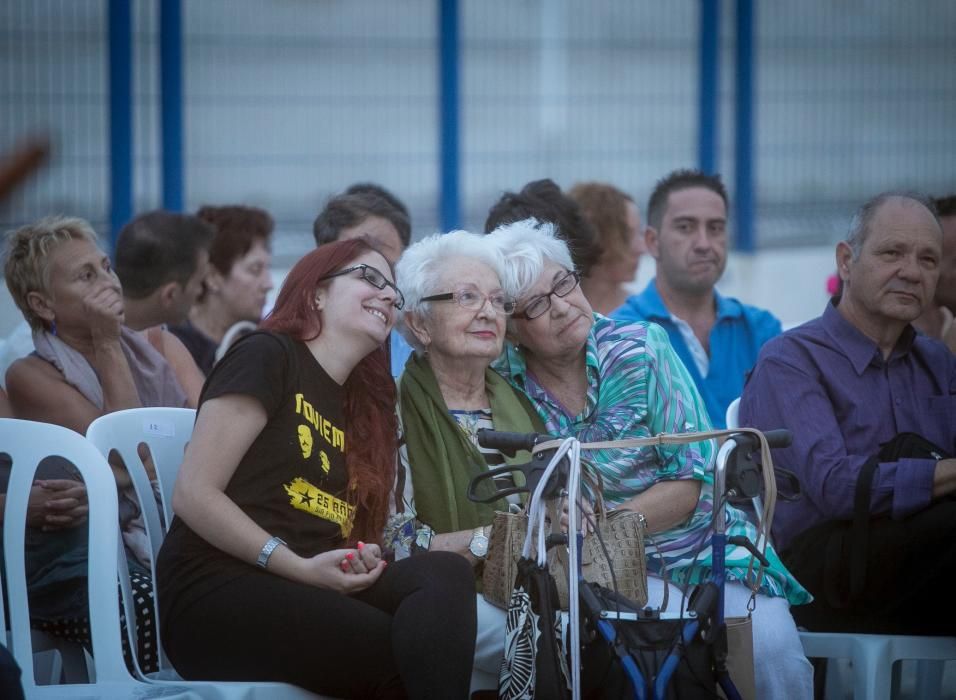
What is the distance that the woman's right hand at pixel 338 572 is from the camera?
271 centimetres

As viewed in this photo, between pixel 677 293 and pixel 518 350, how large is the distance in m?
1.63

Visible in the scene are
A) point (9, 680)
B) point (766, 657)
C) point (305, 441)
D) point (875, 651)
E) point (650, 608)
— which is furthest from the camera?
point (875, 651)

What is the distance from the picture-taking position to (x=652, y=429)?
11.0ft

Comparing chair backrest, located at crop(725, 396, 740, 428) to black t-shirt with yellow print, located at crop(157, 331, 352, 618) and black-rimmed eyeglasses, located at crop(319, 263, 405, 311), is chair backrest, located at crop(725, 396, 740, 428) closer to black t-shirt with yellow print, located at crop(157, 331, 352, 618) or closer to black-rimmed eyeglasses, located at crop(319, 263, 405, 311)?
black-rimmed eyeglasses, located at crop(319, 263, 405, 311)

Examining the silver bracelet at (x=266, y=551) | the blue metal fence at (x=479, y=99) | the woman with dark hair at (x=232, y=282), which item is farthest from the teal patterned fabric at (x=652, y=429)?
the blue metal fence at (x=479, y=99)

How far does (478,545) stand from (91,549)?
94cm

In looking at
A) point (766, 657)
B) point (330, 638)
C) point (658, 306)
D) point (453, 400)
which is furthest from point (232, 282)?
point (766, 657)

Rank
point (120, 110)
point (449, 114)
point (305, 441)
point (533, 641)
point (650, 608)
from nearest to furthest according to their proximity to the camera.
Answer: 1. point (650, 608)
2. point (533, 641)
3. point (305, 441)
4. point (120, 110)
5. point (449, 114)

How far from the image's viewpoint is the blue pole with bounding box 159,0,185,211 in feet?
25.1

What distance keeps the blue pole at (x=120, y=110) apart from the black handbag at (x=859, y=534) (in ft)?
17.5

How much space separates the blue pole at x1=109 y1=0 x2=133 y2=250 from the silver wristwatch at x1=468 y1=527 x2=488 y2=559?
4.96 metres

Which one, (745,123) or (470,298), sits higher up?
(745,123)

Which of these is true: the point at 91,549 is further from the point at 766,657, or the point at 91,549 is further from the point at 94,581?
the point at 766,657

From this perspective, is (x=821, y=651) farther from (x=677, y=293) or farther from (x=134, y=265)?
(x=134, y=265)
